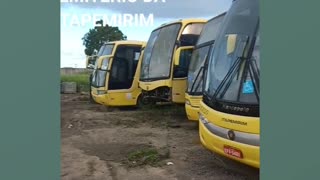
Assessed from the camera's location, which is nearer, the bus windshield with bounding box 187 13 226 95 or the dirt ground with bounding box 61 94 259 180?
the dirt ground with bounding box 61 94 259 180

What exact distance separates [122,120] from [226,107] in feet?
17.2

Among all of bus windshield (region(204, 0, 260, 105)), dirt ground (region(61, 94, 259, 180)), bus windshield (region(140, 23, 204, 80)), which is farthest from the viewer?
bus windshield (region(140, 23, 204, 80))

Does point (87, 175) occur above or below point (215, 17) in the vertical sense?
below

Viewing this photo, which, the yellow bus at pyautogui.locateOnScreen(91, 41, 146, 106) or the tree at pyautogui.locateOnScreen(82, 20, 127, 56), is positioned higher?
the tree at pyautogui.locateOnScreen(82, 20, 127, 56)

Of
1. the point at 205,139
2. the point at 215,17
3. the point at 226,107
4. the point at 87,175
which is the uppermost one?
the point at 215,17

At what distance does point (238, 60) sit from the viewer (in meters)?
4.11

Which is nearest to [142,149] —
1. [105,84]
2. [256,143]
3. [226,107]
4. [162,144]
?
[162,144]

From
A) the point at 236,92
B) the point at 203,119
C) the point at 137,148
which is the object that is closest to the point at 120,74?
the point at 137,148

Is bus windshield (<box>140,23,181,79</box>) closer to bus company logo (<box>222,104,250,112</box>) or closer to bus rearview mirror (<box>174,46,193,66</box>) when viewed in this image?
bus rearview mirror (<box>174,46,193,66</box>)

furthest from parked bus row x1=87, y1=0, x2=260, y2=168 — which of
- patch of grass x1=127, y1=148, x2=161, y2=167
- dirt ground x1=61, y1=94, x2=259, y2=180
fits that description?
patch of grass x1=127, y1=148, x2=161, y2=167

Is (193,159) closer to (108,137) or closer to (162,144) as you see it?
(162,144)

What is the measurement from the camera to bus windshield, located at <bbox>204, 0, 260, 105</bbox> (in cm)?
390

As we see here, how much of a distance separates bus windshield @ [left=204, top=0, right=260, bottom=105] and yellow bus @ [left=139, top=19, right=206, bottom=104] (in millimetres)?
3102

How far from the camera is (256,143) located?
3562 millimetres
